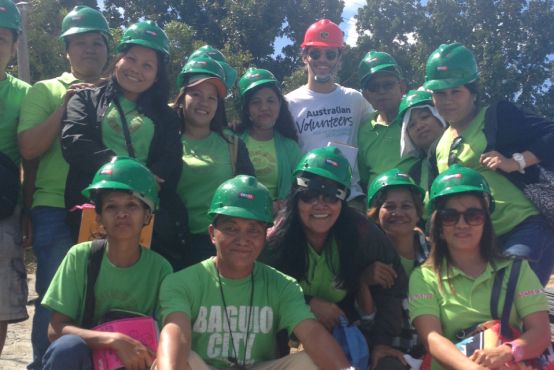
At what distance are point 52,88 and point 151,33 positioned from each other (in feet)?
2.57

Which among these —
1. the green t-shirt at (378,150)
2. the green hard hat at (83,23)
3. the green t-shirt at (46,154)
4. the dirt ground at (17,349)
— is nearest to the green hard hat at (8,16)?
the green hard hat at (83,23)

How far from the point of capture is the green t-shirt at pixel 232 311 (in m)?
3.76

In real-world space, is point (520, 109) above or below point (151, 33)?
below

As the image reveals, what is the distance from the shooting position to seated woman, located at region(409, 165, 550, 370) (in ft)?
12.4

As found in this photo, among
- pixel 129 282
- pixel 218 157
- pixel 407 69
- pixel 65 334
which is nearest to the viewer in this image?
pixel 65 334

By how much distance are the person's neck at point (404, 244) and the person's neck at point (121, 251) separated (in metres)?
1.79

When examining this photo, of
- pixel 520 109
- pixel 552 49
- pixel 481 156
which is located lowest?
pixel 481 156

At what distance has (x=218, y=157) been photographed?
187 inches

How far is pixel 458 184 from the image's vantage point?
4.00 meters

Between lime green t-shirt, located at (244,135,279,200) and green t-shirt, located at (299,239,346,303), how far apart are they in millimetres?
969

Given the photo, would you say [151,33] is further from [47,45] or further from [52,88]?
[47,45]

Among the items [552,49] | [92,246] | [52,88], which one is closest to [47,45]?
[52,88]

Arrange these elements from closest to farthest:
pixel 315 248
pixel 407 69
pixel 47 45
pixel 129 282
A: pixel 129 282
pixel 315 248
pixel 47 45
pixel 407 69

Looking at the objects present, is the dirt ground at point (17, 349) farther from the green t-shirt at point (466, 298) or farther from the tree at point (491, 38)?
the tree at point (491, 38)
